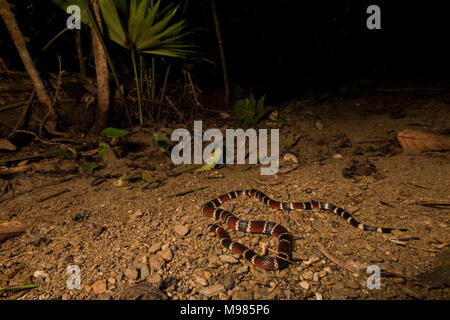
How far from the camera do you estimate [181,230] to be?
2.71 m

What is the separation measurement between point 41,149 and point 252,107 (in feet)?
12.7

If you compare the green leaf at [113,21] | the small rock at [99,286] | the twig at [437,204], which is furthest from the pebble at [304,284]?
the green leaf at [113,21]

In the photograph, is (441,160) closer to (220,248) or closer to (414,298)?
(414,298)

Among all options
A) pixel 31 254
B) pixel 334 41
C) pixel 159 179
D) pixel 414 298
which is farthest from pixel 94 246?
pixel 334 41

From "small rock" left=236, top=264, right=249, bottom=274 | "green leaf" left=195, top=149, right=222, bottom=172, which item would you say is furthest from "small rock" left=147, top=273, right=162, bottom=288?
"green leaf" left=195, top=149, right=222, bottom=172

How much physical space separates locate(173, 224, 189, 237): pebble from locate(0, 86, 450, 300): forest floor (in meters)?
0.01

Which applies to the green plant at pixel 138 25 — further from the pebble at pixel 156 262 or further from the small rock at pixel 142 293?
the small rock at pixel 142 293

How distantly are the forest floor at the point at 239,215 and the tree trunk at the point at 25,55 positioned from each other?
744 mm

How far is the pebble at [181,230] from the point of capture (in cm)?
267

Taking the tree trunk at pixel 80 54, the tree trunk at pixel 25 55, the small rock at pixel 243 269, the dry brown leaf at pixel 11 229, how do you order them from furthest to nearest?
the tree trunk at pixel 80 54, the tree trunk at pixel 25 55, the dry brown leaf at pixel 11 229, the small rock at pixel 243 269

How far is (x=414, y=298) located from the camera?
1797 millimetres
